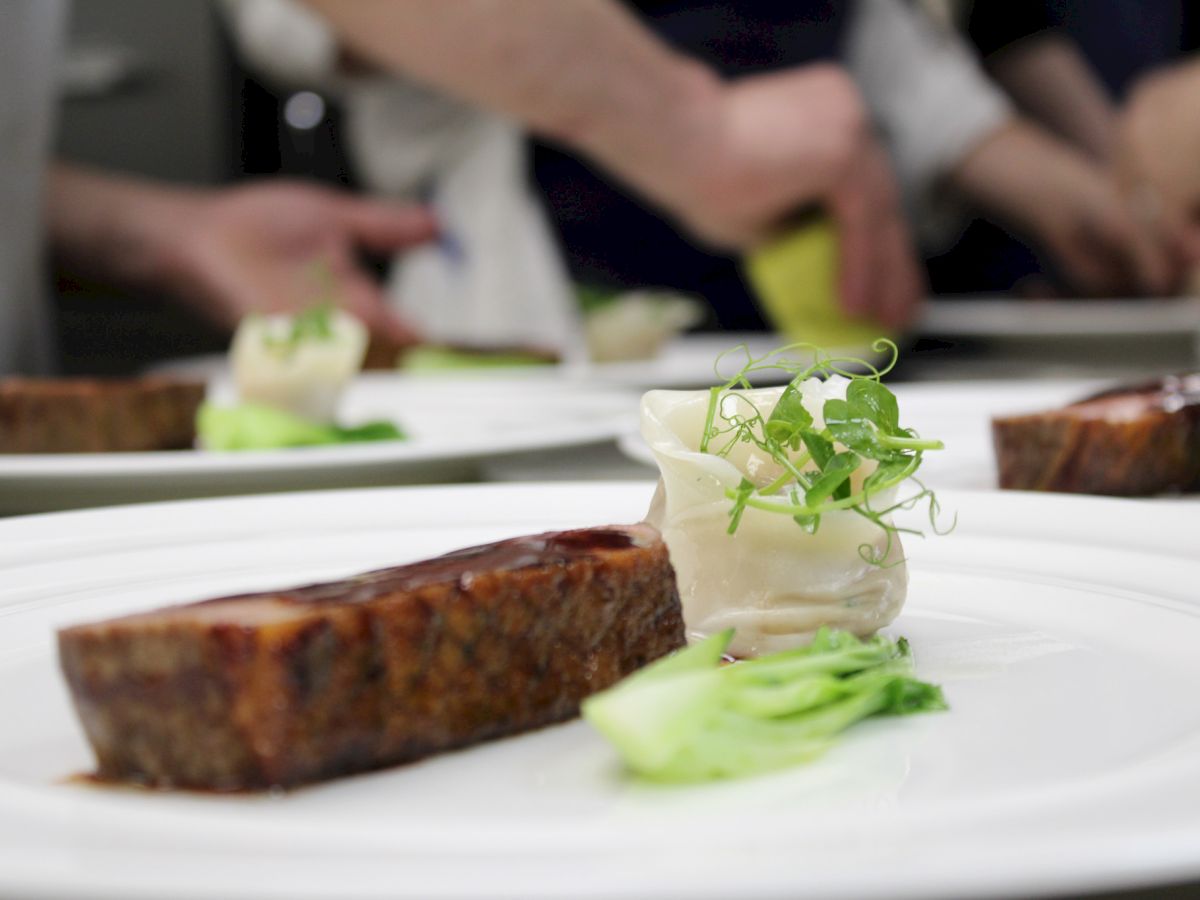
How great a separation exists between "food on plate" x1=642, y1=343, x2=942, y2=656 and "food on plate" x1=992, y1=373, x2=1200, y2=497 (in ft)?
1.60

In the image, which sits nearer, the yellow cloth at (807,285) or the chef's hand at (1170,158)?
the yellow cloth at (807,285)

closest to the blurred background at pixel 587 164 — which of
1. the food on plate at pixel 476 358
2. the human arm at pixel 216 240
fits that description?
the human arm at pixel 216 240

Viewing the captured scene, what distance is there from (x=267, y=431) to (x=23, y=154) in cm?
143

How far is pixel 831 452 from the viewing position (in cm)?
106

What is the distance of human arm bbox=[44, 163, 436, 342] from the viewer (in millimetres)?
4891

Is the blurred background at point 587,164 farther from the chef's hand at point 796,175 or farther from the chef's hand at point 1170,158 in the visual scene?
the chef's hand at point 796,175

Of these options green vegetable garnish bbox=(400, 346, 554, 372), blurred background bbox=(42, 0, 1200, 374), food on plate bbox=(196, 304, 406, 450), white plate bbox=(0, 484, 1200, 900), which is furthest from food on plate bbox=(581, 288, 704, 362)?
white plate bbox=(0, 484, 1200, 900)

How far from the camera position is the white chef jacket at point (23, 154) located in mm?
3004

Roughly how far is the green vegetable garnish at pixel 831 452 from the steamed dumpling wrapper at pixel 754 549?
22mm

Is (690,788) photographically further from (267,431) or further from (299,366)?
(299,366)

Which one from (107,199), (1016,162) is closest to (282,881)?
(107,199)

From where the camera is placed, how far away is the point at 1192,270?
579 cm

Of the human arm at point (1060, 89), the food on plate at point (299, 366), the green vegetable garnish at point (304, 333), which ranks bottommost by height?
the food on plate at point (299, 366)

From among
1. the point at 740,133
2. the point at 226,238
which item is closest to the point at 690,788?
the point at 740,133
